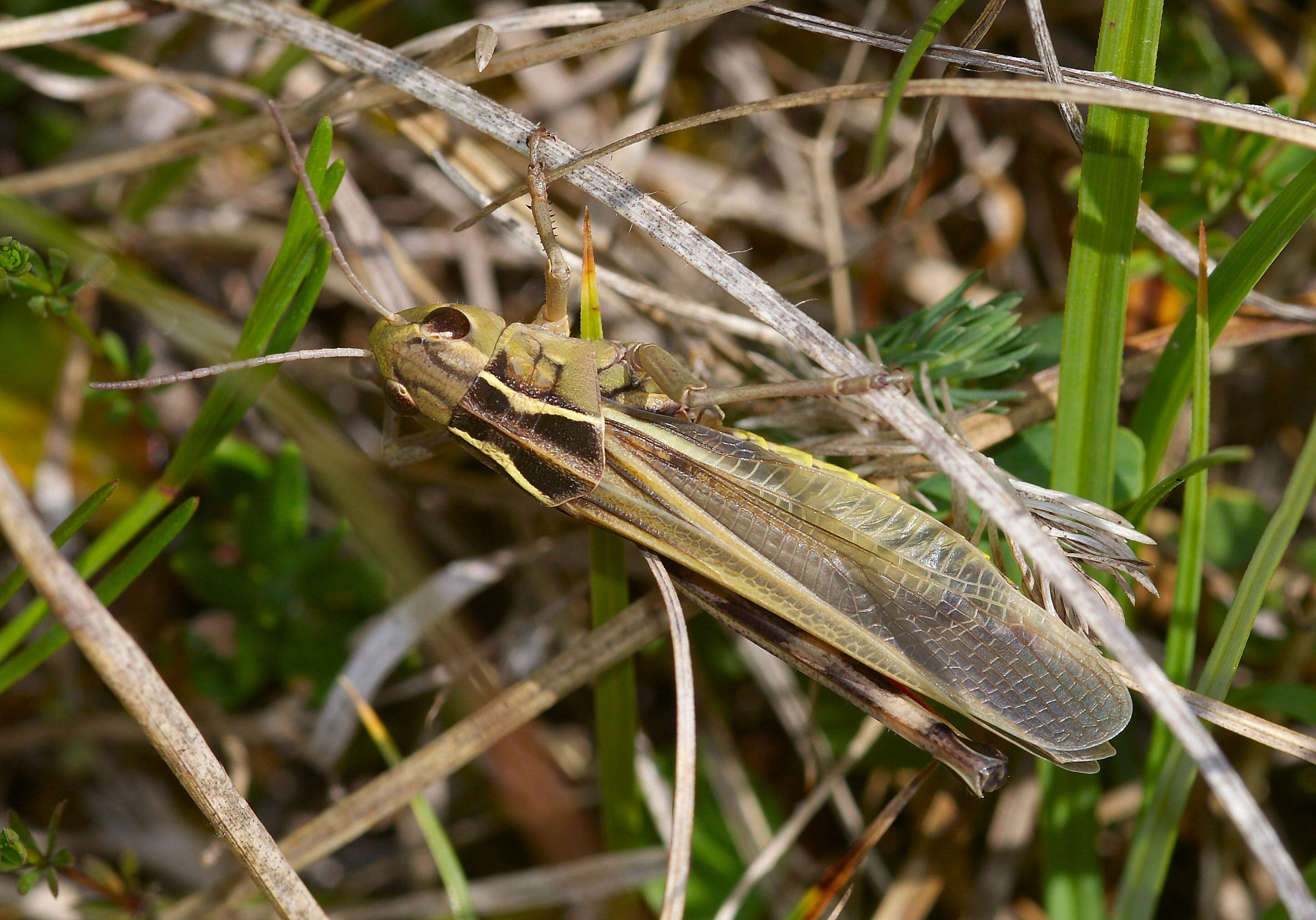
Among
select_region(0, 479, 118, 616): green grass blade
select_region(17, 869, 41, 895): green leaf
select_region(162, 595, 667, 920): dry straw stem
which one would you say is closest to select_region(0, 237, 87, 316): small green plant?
select_region(0, 479, 118, 616): green grass blade

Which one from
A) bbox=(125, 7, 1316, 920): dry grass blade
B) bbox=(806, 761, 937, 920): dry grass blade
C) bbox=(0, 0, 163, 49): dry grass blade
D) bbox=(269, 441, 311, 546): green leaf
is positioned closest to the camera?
bbox=(125, 7, 1316, 920): dry grass blade

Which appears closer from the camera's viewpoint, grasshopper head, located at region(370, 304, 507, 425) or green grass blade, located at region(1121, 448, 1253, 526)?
green grass blade, located at region(1121, 448, 1253, 526)

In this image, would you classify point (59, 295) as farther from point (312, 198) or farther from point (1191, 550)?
point (1191, 550)

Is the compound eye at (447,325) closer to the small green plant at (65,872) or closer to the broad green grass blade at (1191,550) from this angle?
the small green plant at (65,872)

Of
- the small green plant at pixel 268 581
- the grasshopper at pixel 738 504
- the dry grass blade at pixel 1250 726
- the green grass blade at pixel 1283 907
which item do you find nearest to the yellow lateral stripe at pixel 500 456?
the grasshopper at pixel 738 504

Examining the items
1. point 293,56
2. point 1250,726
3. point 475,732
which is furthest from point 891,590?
point 293,56

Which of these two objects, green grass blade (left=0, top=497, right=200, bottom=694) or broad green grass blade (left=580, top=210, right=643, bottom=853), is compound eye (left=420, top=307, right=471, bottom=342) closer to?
broad green grass blade (left=580, top=210, right=643, bottom=853)
